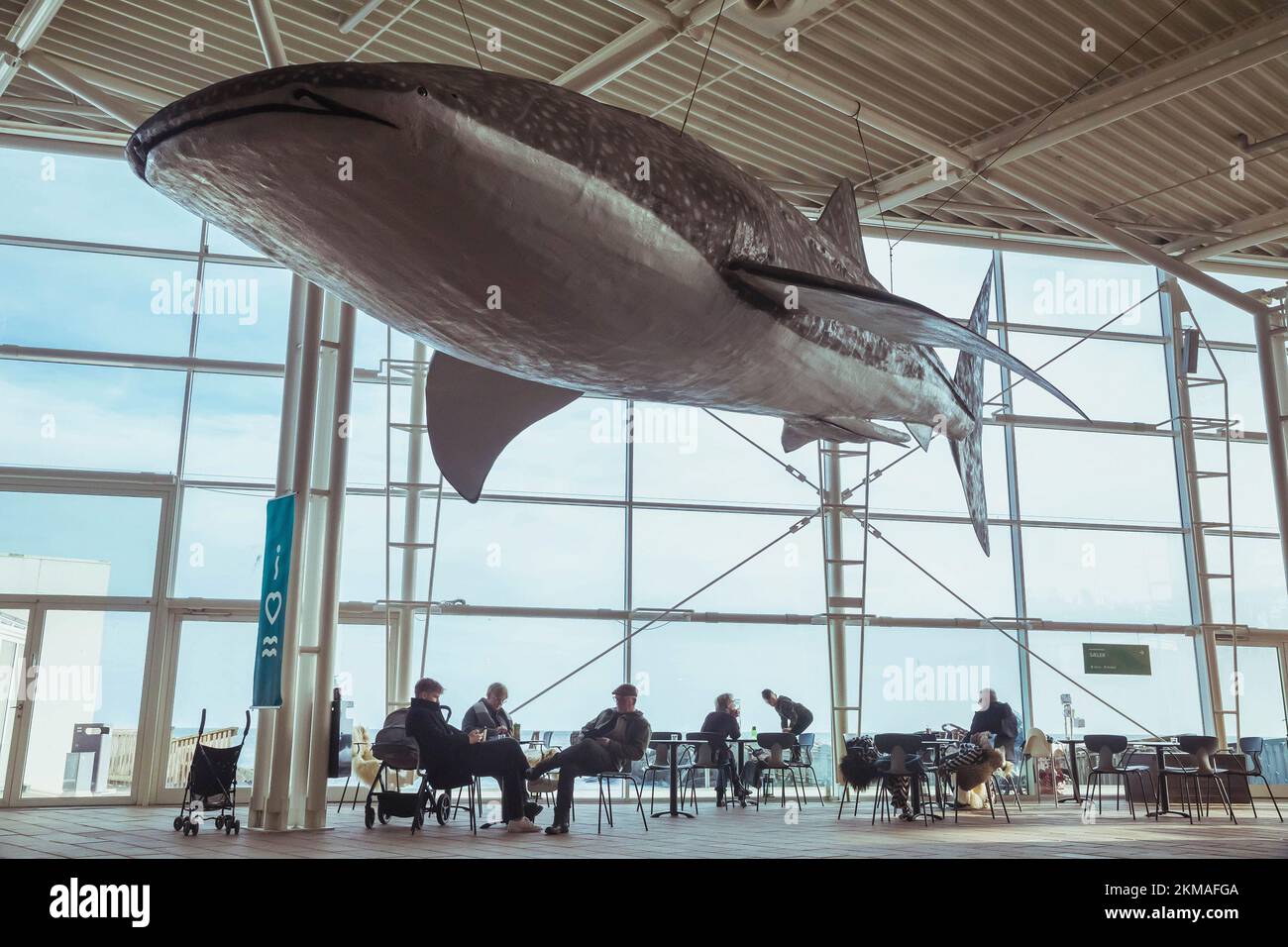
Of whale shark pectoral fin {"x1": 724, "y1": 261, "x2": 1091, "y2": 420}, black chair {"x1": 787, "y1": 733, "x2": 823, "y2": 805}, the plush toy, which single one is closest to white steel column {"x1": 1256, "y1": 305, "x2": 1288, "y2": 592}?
the plush toy

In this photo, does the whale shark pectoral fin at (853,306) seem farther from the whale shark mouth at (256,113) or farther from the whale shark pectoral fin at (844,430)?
the whale shark mouth at (256,113)

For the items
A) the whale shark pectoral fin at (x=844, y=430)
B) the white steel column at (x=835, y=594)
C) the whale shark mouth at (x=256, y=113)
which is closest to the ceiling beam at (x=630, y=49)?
the white steel column at (x=835, y=594)

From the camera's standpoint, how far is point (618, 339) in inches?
66.9

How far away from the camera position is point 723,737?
1073cm

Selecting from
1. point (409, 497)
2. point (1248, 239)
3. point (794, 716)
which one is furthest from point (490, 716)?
point (1248, 239)

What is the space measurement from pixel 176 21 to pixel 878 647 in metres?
9.82

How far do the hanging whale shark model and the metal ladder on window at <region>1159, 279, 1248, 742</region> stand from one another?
13025 millimetres

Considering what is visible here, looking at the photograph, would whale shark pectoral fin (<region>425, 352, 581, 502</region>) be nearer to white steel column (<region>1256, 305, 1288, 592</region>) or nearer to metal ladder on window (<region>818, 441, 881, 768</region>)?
metal ladder on window (<region>818, 441, 881, 768</region>)

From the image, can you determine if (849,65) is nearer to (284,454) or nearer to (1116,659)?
(284,454)

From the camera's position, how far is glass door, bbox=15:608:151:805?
392 inches

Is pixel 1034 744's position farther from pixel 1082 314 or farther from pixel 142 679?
pixel 142 679

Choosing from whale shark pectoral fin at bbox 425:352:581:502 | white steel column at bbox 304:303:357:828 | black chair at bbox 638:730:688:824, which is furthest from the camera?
black chair at bbox 638:730:688:824
